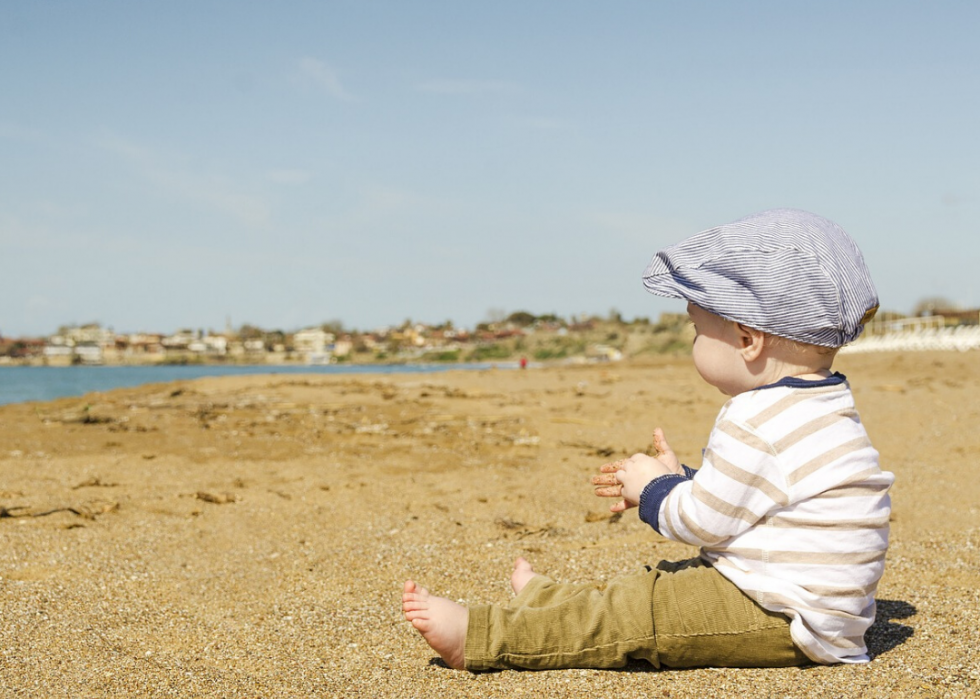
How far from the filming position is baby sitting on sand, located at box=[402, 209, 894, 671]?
5.98ft

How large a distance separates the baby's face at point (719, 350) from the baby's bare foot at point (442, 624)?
88cm

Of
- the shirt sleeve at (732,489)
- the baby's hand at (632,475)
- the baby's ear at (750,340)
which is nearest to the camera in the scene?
the shirt sleeve at (732,489)

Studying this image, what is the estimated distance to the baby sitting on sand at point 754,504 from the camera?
1.82 metres

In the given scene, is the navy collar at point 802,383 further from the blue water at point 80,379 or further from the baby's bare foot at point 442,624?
the blue water at point 80,379

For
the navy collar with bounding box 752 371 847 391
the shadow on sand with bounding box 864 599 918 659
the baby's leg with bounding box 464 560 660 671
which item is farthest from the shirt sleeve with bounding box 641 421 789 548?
the shadow on sand with bounding box 864 599 918 659

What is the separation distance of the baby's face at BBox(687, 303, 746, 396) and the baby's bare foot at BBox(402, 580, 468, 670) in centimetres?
88

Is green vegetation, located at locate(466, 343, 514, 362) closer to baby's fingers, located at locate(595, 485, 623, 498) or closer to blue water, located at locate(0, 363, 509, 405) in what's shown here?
blue water, located at locate(0, 363, 509, 405)

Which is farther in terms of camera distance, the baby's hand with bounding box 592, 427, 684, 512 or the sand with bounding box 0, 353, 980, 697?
the baby's hand with bounding box 592, 427, 684, 512

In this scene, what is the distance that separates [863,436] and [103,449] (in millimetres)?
5323

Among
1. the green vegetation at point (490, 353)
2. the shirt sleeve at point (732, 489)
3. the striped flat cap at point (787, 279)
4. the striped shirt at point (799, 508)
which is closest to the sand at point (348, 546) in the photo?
the striped shirt at point (799, 508)

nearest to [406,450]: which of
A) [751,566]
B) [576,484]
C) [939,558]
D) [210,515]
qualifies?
[576,484]

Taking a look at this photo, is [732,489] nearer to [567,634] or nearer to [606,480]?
[606,480]

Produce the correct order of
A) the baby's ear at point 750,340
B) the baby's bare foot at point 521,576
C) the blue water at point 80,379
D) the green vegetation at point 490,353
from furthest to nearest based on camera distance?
the green vegetation at point 490,353 → the blue water at point 80,379 → the baby's bare foot at point 521,576 → the baby's ear at point 750,340

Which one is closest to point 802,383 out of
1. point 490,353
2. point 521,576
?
point 521,576
